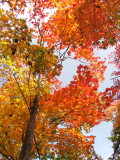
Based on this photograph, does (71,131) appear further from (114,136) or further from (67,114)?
(114,136)

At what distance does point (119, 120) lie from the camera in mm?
16438

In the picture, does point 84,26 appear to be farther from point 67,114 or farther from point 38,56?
point 67,114

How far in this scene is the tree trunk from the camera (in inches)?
234

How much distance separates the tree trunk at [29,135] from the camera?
5938 millimetres

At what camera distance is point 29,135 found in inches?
249

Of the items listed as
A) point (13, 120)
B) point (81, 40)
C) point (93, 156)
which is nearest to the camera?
point (13, 120)

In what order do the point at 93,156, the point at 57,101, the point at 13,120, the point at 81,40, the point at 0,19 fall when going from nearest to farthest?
the point at 0,19 < the point at 57,101 < the point at 13,120 < the point at 81,40 < the point at 93,156

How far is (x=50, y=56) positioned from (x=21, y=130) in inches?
149

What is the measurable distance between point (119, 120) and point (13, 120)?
12488mm

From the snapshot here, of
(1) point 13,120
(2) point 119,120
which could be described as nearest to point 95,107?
(1) point 13,120

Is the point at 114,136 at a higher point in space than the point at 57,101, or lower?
higher

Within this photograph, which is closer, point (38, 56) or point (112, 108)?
point (38, 56)

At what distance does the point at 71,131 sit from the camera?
7.52m

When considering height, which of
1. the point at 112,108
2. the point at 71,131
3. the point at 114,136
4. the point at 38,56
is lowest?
the point at 71,131
